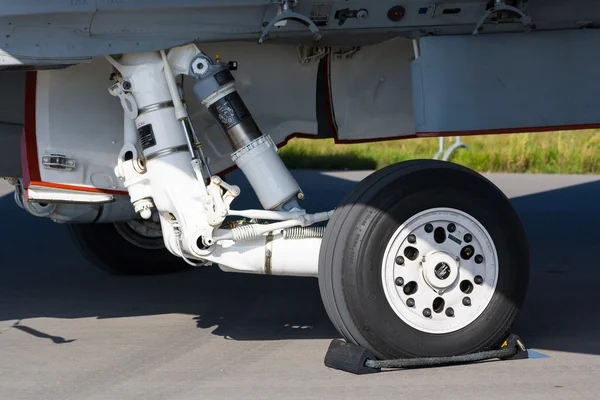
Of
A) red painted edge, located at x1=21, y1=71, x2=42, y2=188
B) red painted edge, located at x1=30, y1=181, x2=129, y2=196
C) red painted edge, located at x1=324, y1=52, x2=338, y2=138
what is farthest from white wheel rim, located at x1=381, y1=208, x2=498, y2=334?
red painted edge, located at x1=21, y1=71, x2=42, y2=188

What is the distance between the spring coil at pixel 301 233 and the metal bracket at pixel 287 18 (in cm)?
Result: 89

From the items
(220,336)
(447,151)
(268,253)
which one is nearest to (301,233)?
(268,253)

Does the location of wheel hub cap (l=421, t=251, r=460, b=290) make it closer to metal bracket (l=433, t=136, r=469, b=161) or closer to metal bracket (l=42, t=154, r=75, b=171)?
metal bracket (l=42, t=154, r=75, b=171)

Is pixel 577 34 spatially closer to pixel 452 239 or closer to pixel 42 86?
pixel 452 239

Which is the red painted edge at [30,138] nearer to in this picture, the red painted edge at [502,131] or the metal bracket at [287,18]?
the metal bracket at [287,18]

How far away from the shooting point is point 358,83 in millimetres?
5992

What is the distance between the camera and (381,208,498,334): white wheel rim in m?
5.06

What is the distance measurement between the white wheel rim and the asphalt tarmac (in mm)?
245

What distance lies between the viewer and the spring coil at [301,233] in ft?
17.3

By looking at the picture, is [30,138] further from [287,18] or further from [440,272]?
[440,272]

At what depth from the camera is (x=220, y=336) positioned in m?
5.85

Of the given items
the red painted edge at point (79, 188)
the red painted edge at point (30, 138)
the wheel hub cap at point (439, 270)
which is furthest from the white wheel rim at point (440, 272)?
the red painted edge at point (30, 138)

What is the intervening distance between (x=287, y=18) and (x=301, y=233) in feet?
Result: 3.22

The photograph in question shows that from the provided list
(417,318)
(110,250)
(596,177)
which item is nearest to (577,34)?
(417,318)
